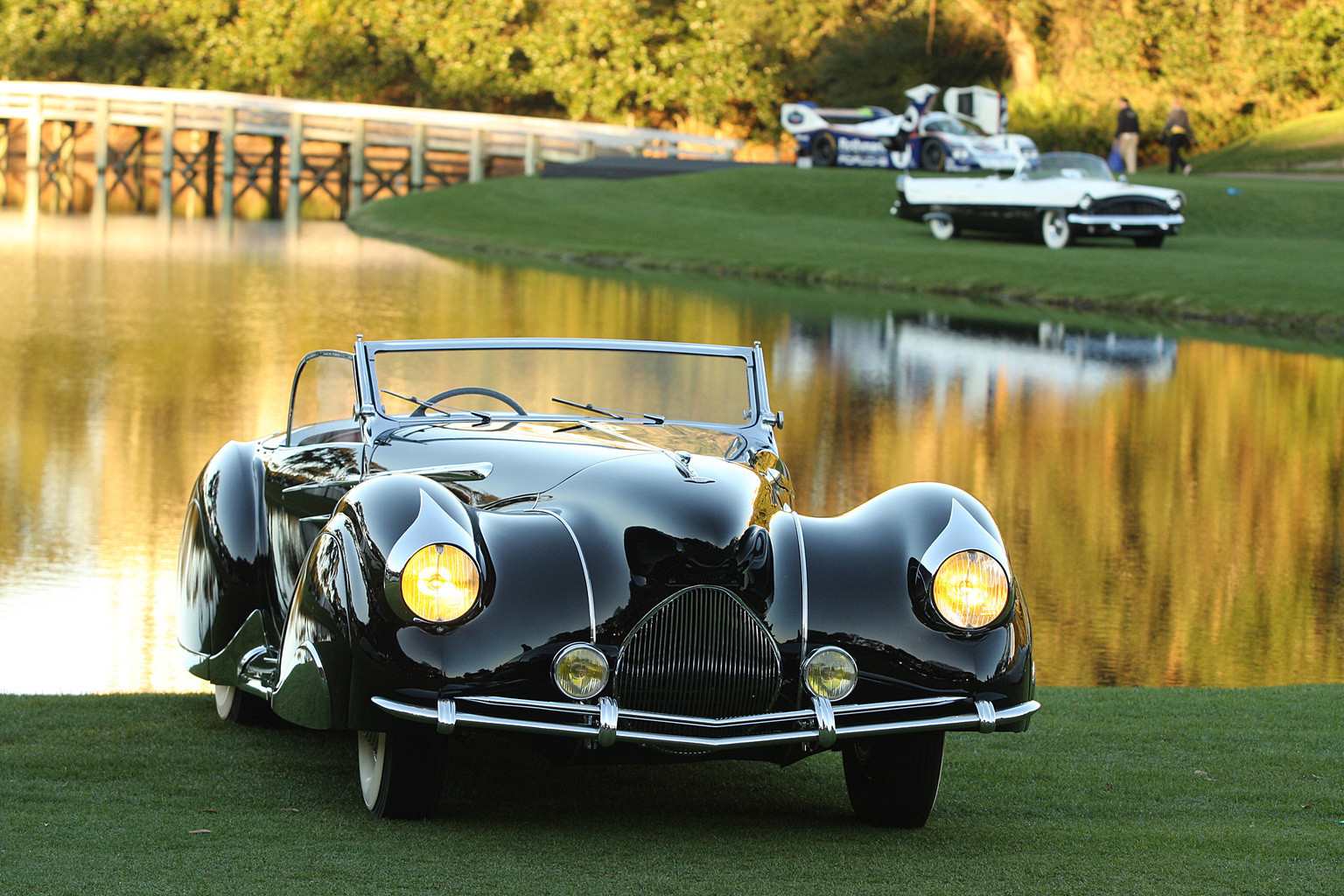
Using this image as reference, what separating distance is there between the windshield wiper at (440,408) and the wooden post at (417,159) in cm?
4060

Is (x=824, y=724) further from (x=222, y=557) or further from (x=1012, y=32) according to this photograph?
(x=1012, y=32)

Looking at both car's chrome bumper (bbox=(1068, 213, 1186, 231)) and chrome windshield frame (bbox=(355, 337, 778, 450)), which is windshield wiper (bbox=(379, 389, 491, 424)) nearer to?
chrome windshield frame (bbox=(355, 337, 778, 450))

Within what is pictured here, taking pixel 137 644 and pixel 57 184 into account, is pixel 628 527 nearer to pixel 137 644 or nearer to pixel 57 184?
pixel 137 644

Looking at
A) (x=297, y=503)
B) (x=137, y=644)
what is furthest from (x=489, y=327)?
(x=297, y=503)

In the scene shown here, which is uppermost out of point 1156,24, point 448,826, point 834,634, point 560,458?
point 1156,24

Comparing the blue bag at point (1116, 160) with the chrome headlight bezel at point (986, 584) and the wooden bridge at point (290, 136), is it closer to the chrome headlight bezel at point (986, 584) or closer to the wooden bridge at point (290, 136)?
the wooden bridge at point (290, 136)

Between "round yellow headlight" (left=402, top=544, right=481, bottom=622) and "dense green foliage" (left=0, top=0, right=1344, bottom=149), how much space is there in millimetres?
40874

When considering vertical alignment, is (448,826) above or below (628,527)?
below

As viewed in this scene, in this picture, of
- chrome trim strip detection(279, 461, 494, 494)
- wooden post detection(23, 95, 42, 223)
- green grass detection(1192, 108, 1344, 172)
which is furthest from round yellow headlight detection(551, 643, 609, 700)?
wooden post detection(23, 95, 42, 223)

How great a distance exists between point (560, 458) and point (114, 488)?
6181mm

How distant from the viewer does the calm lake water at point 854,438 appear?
7.79 m

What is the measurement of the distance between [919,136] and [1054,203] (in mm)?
8675

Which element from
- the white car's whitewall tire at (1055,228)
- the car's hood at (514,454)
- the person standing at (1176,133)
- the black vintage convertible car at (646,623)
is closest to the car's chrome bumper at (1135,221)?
the white car's whitewall tire at (1055,228)

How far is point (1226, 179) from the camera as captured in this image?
119 ft
